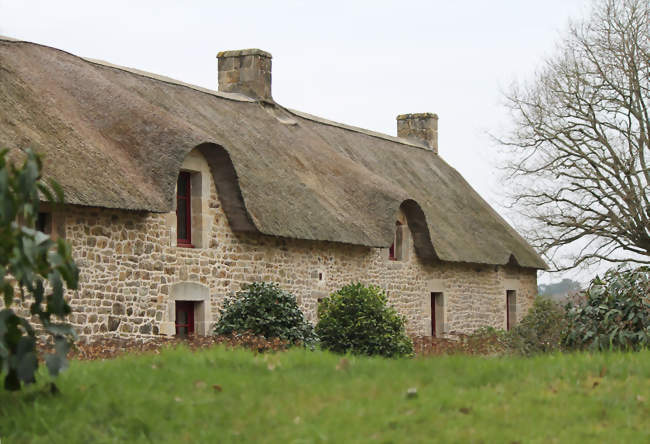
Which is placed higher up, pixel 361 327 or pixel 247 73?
pixel 247 73

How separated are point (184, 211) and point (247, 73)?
23.8 feet

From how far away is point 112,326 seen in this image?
13797 millimetres

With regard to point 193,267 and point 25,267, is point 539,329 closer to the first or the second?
point 193,267

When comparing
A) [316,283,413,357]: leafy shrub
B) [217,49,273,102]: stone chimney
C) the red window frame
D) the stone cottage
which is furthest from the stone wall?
[217,49,273,102]: stone chimney

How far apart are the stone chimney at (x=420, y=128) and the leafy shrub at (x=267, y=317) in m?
15.9

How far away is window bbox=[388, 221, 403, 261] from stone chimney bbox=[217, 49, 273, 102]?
13.8 ft

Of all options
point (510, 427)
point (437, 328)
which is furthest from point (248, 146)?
point (510, 427)

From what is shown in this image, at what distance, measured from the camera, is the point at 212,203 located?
16.1 metres

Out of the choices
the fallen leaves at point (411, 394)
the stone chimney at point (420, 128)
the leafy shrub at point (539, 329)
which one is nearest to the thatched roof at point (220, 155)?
the leafy shrub at point (539, 329)

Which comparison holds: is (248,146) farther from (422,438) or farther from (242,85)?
(422,438)

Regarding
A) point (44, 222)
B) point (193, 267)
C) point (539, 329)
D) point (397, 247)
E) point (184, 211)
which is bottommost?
point (539, 329)

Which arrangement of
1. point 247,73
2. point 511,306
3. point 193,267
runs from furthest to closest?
point 511,306
point 247,73
point 193,267

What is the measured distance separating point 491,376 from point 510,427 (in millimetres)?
1247

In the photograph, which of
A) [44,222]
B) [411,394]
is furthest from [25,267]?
[44,222]
